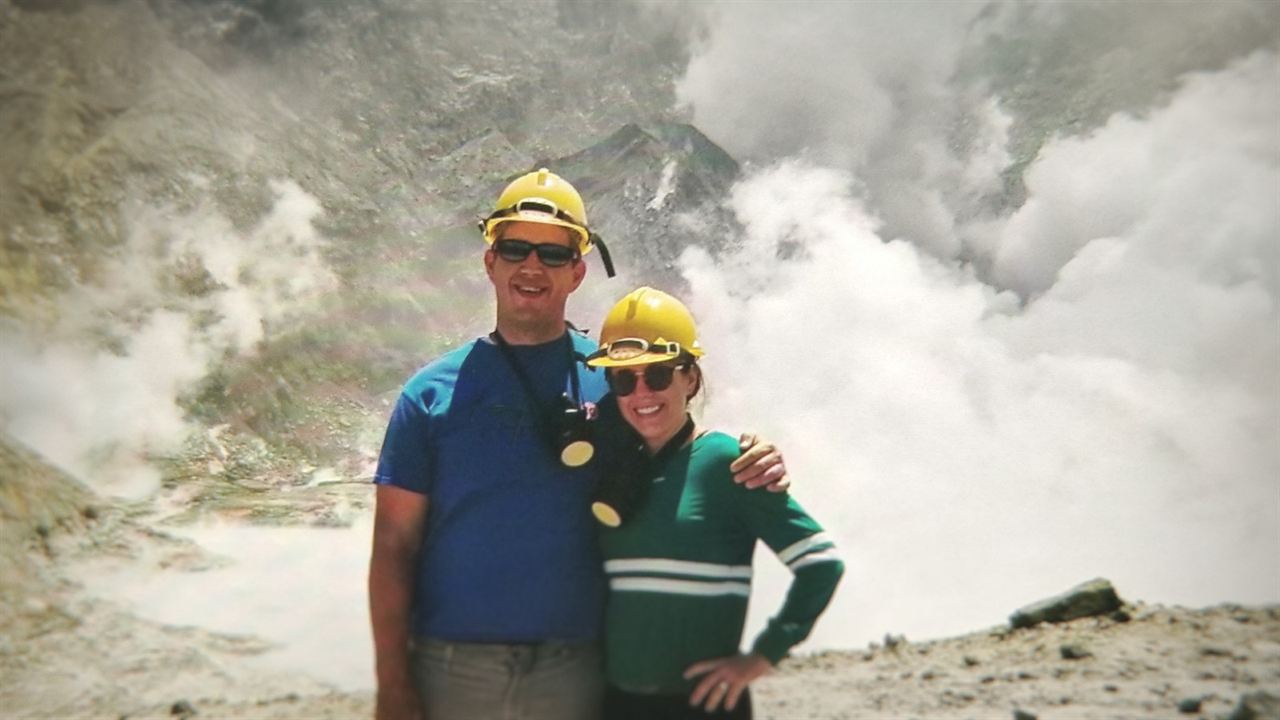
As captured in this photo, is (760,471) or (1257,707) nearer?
(760,471)

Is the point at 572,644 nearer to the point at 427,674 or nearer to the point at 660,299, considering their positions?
the point at 427,674

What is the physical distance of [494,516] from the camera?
2.86 meters

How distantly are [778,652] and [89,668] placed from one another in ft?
62.6

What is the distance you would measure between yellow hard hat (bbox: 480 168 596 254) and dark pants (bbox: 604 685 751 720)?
1.62 metres

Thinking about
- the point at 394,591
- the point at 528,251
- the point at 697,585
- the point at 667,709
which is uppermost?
the point at 528,251

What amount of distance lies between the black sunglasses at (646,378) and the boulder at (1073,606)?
9623mm

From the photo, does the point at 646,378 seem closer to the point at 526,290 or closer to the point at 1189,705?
the point at 526,290

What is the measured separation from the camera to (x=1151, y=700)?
7.41 meters

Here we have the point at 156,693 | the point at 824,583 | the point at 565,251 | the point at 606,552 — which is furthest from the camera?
the point at 156,693

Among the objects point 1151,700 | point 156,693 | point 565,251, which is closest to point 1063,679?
point 1151,700

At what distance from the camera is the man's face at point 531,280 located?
3.06m

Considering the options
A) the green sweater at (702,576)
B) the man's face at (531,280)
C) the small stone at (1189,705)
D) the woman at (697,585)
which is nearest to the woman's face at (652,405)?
the woman at (697,585)

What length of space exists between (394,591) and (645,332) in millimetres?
1223

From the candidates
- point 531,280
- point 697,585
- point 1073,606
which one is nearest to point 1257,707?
point 1073,606
